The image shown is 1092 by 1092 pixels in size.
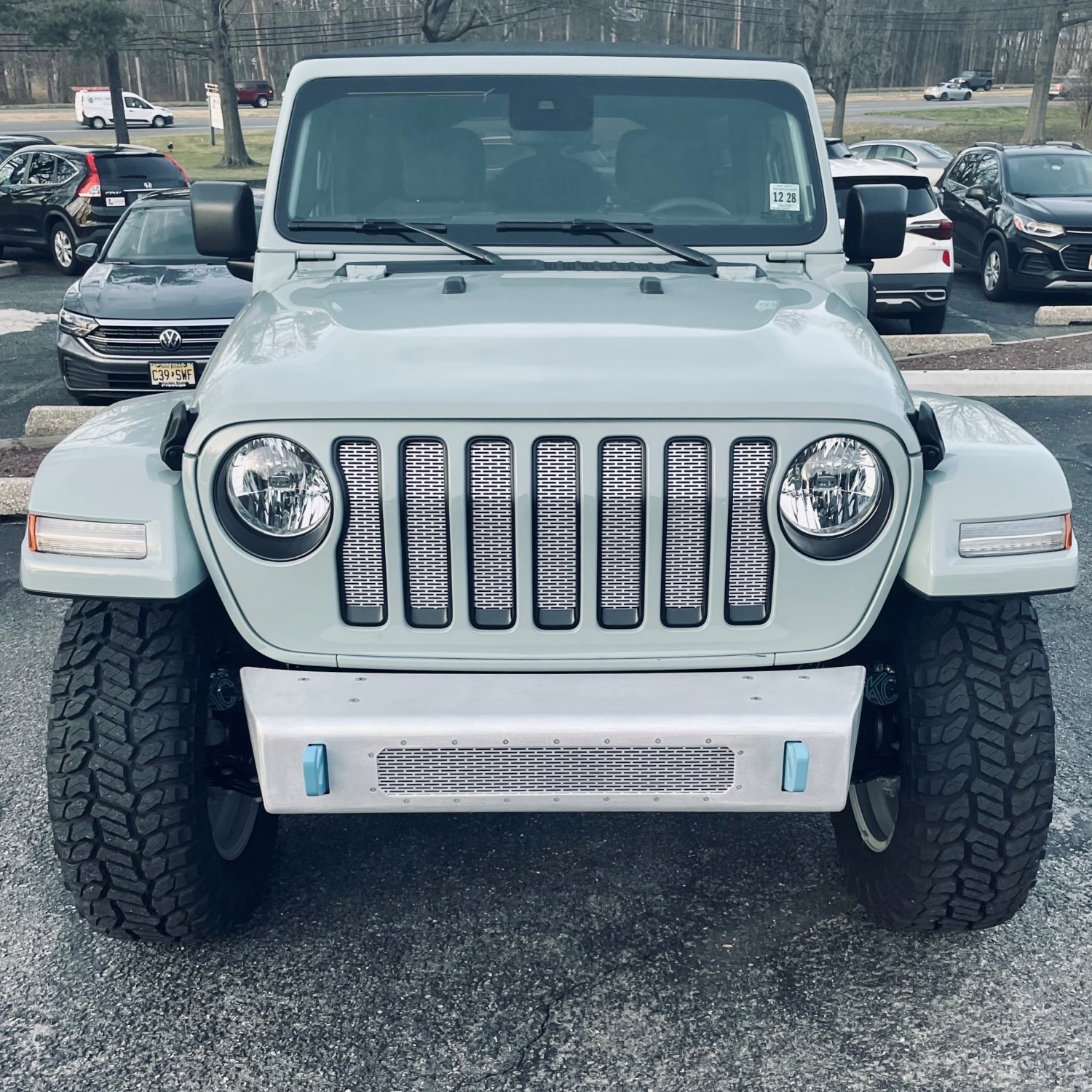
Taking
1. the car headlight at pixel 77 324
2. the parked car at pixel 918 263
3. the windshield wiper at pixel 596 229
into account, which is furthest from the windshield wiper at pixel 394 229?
the parked car at pixel 918 263

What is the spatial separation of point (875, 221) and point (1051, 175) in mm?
11395

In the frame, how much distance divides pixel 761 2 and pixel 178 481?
216 feet

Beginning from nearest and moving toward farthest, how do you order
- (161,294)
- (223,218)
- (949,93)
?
(223,218) → (161,294) → (949,93)

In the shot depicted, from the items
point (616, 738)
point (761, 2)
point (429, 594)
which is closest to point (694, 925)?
point (616, 738)

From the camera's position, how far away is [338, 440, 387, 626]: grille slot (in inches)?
102

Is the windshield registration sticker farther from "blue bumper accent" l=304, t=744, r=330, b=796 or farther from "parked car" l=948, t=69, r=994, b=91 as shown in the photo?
"parked car" l=948, t=69, r=994, b=91

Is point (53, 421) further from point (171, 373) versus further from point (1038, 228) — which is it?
point (1038, 228)

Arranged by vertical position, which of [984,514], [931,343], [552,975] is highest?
[984,514]

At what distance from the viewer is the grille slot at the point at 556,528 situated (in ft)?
8.52

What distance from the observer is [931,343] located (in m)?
10.7

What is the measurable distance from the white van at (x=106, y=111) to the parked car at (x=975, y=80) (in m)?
38.0

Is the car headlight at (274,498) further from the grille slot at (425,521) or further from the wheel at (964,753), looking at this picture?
the wheel at (964,753)

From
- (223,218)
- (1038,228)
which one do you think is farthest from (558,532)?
(1038,228)

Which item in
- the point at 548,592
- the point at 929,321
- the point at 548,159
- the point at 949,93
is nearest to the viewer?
the point at 548,592
